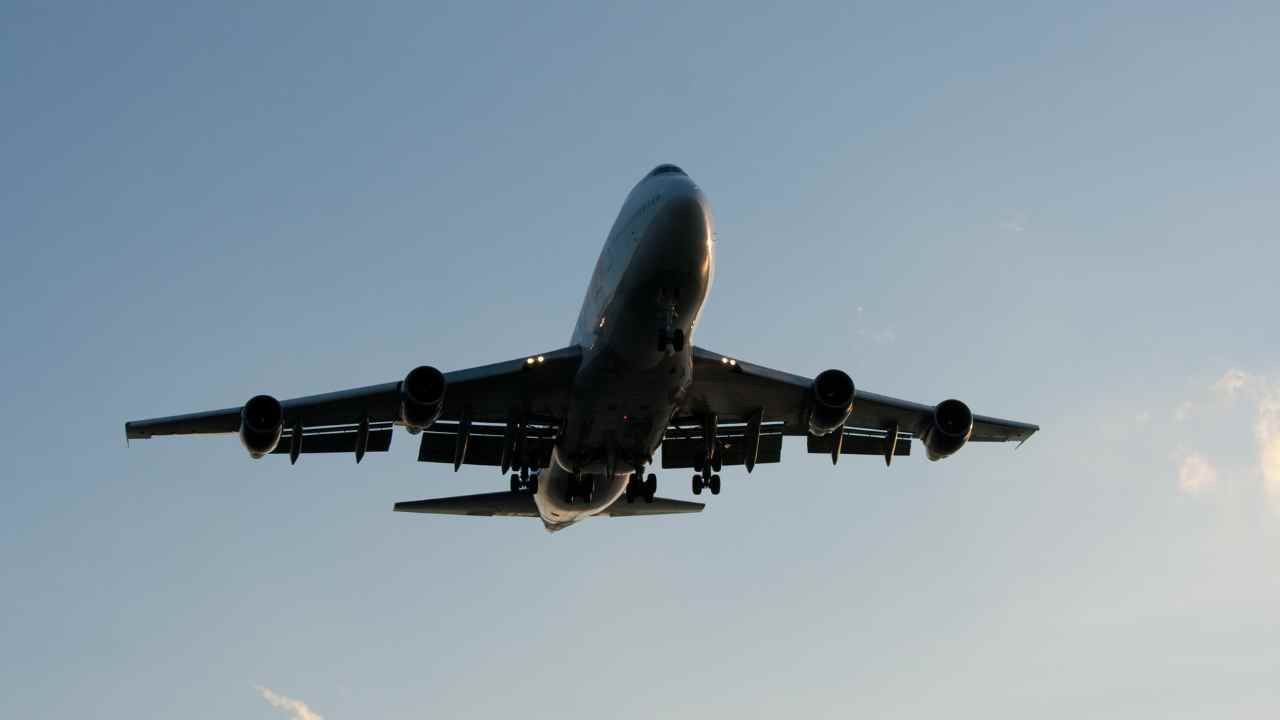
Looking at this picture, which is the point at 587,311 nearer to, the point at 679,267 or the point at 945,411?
the point at 679,267

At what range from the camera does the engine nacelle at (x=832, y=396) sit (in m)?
24.9

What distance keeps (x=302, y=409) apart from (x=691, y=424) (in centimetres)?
857

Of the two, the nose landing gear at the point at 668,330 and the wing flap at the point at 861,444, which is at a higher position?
the nose landing gear at the point at 668,330

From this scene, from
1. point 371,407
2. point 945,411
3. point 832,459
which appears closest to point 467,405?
point 371,407

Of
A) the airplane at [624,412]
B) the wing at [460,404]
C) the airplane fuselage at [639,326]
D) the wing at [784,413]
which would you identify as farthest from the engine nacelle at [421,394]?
the wing at [784,413]

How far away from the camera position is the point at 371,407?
1053 inches

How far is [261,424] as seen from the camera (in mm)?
24406

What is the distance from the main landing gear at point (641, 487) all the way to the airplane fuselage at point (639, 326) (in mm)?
1385

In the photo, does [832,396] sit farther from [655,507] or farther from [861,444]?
[655,507]

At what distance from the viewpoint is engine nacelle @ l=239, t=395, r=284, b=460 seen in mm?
Result: 24375

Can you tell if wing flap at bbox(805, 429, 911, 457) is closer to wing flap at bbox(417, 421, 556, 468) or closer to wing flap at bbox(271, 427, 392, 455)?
wing flap at bbox(417, 421, 556, 468)

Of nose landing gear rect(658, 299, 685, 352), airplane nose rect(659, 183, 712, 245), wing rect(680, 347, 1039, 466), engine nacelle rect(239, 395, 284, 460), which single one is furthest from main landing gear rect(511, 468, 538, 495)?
airplane nose rect(659, 183, 712, 245)

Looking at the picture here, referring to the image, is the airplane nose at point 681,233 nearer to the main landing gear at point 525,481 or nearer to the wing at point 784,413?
the wing at point 784,413

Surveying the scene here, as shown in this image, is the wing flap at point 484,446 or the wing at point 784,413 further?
the wing flap at point 484,446
